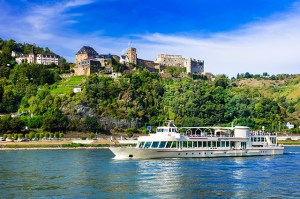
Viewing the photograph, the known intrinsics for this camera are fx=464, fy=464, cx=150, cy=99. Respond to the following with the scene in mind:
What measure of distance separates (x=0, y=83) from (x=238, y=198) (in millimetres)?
117486

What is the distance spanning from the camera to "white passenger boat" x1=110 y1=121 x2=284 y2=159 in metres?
54.8

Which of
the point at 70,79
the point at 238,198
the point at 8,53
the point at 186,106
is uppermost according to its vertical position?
the point at 8,53

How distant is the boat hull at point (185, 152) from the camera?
54.4 m

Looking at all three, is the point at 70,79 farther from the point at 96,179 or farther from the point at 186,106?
the point at 96,179

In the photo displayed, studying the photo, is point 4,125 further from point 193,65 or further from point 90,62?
point 193,65

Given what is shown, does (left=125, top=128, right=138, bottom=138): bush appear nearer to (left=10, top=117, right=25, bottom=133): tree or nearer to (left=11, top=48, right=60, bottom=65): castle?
(left=10, top=117, right=25, bottom=133): tree

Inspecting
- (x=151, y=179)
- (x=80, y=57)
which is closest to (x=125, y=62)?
(x=80, y=57)

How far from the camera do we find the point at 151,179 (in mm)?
38625

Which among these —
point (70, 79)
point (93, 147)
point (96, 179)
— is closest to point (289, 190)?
point (96, 179)

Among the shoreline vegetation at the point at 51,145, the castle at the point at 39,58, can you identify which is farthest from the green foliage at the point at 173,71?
the shoreline vegetation at the point at 51,145

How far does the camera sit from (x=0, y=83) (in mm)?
136750

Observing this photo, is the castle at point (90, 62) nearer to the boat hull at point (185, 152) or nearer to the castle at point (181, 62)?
the castle at point (181, 62)

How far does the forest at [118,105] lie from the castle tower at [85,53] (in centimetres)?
1170

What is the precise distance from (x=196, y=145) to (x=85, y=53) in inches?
4023
